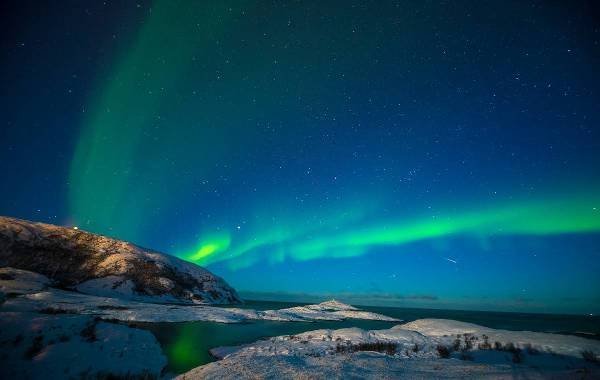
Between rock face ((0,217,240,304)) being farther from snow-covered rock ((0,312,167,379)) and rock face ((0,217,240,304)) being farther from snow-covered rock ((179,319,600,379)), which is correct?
snow-covered rock ((179,319,600,379))

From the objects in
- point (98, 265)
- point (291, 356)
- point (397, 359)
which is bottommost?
point (397, 359)

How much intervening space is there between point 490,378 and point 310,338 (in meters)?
14.8

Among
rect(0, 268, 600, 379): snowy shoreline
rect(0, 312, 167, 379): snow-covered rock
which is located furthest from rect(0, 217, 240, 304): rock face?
rect(0, 312, 167, 379): snow-covered rock

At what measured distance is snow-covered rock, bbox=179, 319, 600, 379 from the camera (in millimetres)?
10734

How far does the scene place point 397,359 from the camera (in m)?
14.0

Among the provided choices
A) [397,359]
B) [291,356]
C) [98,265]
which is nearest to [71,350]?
[291,356]

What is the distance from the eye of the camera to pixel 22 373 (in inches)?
413

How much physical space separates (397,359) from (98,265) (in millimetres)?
86297

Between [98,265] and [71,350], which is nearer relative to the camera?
[71,350]

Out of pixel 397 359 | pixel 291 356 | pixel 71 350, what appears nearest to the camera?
pixel 71 350

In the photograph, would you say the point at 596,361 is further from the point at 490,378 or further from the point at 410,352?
the point at 490,378

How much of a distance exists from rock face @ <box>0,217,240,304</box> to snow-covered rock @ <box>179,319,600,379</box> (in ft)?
204

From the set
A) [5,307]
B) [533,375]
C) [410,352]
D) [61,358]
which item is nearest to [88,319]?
[61,358]

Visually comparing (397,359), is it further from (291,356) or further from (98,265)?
→ (98,265)
